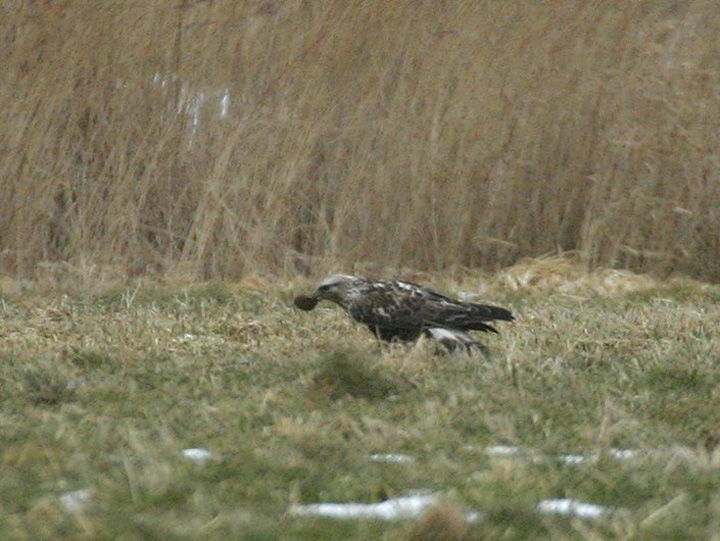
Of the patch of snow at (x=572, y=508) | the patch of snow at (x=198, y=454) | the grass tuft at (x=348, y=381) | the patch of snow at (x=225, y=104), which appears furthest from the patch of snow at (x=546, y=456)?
the patch of snow at (x=225, y=104)

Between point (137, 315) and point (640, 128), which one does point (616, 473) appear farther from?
point (640, 128)

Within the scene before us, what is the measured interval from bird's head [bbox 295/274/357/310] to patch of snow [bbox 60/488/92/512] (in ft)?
8.05

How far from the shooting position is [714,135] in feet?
26.4

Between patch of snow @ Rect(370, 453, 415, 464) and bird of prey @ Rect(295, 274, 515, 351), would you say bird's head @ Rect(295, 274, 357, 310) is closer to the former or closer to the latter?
bird of prey @ Rect(295, 274, 515, 351)

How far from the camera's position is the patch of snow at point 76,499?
263cm

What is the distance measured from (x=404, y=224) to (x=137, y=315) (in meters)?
2.05

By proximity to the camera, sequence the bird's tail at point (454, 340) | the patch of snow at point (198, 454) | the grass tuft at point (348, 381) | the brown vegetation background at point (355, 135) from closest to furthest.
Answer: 1. the patch of snow at point (198, 454)
2. the grass tuft at point (348, 381)
3. the bird's tail at point (454, 340)
4. the brown vegetation background at point (355, 135)

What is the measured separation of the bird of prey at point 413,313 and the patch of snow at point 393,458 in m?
1.58

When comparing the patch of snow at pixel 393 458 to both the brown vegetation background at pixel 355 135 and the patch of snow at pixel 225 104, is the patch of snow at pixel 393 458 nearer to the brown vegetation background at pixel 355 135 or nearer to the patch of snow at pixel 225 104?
the brown vegetation background at pixel 355 135

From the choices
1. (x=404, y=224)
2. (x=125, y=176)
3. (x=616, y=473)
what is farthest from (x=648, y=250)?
(x=616, y=473)

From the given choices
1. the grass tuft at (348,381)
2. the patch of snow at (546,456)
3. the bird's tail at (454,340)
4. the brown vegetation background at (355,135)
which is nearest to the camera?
the patch of snow at (546,456)

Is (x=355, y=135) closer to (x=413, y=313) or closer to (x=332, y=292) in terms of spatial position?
(x=332, y=292)

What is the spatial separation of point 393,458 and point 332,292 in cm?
209

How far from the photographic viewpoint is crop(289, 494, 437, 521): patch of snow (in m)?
2.63
